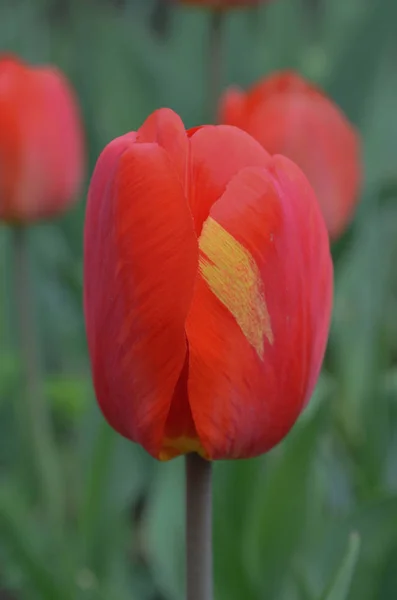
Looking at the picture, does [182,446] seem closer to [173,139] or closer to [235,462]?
[173,139]

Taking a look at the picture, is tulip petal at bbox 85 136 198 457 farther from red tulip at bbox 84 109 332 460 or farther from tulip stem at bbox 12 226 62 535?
tulip stem at bbox 12 226 62 535

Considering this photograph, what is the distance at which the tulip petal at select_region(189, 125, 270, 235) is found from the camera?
47 cm

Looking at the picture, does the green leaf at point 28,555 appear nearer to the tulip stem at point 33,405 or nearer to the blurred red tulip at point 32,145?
the tulip stem at point 33,405

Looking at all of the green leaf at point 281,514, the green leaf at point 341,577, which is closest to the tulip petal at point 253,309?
the green leaf at point 341,577

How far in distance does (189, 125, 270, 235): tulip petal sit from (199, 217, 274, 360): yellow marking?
1.0 inches

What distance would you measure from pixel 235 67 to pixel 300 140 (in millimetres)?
928

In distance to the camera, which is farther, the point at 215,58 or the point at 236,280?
the point at 215,58

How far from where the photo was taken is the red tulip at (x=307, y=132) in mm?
1011

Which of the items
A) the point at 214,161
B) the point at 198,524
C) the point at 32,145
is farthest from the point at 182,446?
the point at 32,145

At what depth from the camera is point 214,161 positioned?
0.47 meters

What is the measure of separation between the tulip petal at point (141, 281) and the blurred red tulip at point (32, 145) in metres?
0.53

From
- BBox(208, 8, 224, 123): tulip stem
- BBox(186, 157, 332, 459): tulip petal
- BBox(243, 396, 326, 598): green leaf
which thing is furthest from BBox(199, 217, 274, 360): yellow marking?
BBox(208, 8, 224, 123): tulip stem

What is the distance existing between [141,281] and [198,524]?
5.6 inches

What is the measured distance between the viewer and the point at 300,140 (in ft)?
3.39
